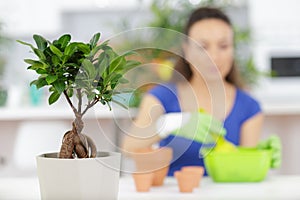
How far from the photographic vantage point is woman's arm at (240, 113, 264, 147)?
192 cm

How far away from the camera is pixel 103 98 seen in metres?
0.80

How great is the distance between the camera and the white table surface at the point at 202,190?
39.1 inches

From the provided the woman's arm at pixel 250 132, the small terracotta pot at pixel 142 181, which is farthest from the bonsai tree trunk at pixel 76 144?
the woman's arm at pixel 250 132

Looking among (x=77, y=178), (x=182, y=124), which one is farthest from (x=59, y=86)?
(x=182, y=124)

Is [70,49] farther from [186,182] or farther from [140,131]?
[186,182]

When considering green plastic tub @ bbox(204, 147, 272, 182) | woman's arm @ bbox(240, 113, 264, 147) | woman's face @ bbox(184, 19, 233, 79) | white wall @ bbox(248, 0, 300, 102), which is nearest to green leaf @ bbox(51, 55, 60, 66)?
green plastic tub @ bbox(204, 147, 272, 182)

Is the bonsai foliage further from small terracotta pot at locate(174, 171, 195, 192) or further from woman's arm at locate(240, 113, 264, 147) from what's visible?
woman's arm at locate(240, 113, 264, 147)

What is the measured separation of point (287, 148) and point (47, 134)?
150 centimetres

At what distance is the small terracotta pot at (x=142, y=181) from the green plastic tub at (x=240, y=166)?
0.67ft

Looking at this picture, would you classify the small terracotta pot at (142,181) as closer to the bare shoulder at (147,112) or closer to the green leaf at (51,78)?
the bare shoulder at (147,112)

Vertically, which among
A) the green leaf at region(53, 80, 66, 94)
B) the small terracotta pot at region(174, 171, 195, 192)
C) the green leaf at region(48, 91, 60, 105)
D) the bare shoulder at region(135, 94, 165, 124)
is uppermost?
the green leaf at region(53, 80, 66, 94)

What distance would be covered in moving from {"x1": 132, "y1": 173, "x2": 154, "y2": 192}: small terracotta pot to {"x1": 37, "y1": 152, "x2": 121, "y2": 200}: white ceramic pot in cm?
24

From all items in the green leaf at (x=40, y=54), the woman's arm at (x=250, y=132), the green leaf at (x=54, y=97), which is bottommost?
the woman's arm at (x=250, y=132)

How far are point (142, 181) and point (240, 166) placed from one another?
266 millimetres
